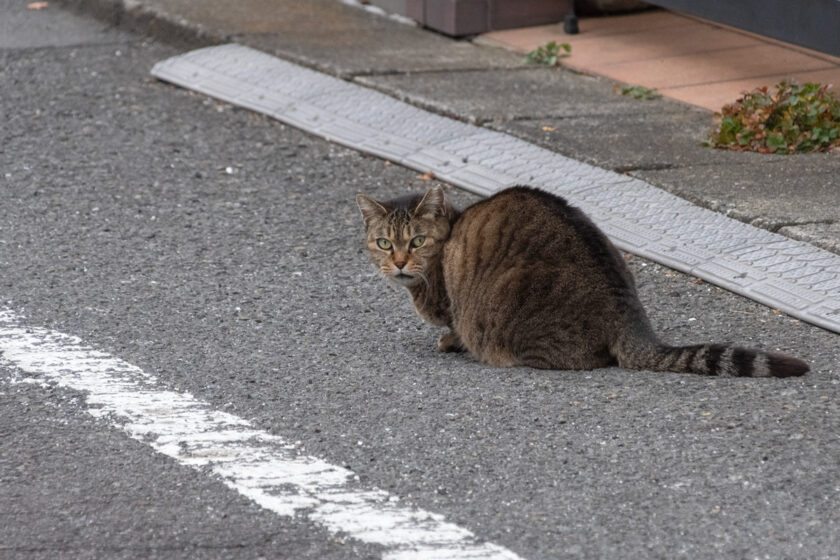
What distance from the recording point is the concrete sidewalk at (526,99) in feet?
18.8

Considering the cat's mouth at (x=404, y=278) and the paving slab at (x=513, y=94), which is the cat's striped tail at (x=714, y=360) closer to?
the cat's mouth at (x=404, y=278)

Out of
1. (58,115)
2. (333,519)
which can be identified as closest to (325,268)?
(333,519)

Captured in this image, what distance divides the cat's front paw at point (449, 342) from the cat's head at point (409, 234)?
226mm

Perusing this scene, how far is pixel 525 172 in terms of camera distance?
242 inches

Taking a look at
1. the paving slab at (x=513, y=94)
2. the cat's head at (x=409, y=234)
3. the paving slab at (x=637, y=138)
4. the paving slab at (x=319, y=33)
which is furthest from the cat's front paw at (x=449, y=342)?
the paving slab at (x=319, y=33)

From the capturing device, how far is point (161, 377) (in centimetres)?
426

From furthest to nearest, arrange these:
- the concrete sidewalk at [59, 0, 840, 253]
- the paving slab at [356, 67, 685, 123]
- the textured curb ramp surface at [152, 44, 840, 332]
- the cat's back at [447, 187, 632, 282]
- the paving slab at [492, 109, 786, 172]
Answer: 1. the paving slab at [356, 67, 685, 123]
2. the paving slab at [492, 109, 786, 172]
3. the concrete sidewalk at [59, 0, 840, 253]
4. the textured curb ramp surface at [152, 44, 840, 332]
5. the cat's back at [447, 187, 632, 282]

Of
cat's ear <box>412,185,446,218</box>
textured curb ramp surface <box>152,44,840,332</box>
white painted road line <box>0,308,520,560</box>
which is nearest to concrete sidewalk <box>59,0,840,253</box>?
textured curb ramp surface <box>152,44,840,332</box>

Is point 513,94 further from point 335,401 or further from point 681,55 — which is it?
point 335,401

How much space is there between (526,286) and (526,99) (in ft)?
10.2

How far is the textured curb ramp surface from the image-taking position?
495cm

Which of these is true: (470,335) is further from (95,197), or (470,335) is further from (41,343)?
(95,197)

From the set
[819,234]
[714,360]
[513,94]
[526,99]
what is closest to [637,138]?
[526,99]

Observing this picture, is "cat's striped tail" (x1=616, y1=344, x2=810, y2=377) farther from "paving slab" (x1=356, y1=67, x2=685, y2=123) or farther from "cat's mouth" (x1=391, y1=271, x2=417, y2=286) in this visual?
"paving slab" (x1=356, y1=67, x2=685, y2=123)
